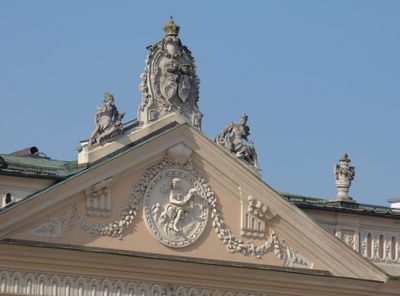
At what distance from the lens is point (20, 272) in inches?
1732

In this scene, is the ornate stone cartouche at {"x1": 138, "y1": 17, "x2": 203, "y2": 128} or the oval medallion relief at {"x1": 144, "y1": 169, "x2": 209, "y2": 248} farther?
the ornate stone cartouche at {"x1": 138, "y1": 17, "x2": 203, "y2": 128}

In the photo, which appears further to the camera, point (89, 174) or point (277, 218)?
point (277, 218)

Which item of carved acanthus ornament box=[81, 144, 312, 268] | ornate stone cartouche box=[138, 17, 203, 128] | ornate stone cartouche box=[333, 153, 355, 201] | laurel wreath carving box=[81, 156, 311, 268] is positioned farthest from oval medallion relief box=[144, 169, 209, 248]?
ornate stone cartouche box=[333, 153, 355, 201]

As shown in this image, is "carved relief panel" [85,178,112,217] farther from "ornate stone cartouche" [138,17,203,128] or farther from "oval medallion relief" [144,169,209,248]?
"ornate stone cartouche" [138,17,203,128]

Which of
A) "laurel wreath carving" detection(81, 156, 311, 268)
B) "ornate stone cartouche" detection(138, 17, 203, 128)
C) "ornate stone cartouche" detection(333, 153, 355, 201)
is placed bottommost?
"laurel wreath carving" detection(81, 156, 311, 268)

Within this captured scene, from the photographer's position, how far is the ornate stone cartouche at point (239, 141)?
4775cm

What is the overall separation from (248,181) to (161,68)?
361cm

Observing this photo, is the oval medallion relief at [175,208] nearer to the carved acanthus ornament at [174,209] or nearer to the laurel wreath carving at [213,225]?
the carved acanthus ornament at [174,209]

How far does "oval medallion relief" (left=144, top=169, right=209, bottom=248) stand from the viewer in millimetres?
46062

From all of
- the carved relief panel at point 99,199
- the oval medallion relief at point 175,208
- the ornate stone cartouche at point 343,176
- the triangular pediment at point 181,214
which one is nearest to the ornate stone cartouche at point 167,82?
the triangular pediment at point 181,214

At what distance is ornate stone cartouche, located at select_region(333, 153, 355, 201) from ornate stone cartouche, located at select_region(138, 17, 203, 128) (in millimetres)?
5462

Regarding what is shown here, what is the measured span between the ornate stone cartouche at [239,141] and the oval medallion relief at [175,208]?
1.44 m

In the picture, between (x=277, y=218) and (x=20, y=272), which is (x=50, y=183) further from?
(x=277, y=218)

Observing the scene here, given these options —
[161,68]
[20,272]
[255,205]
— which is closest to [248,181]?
[255,205]
